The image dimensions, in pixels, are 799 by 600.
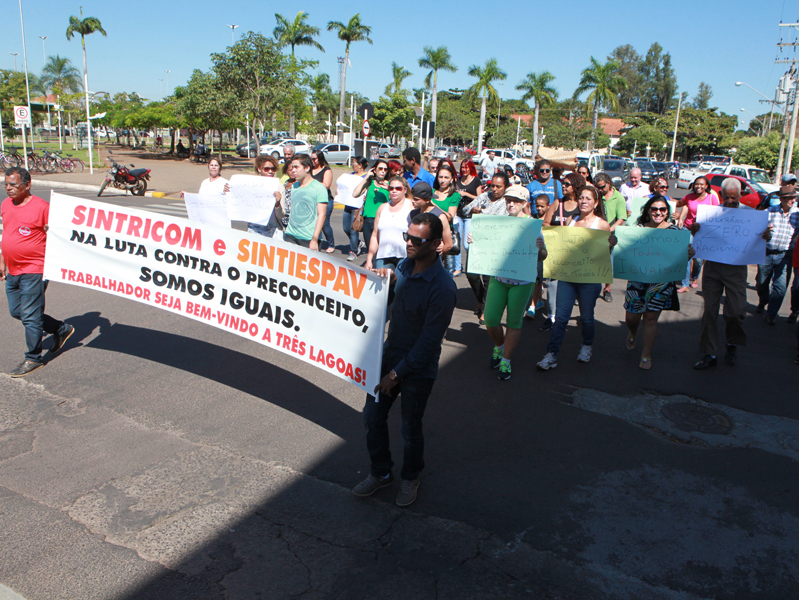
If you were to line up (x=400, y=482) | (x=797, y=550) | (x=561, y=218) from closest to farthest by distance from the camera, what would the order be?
(x=797, y=550) < (x=400, y=482) < (x=561, y=218)

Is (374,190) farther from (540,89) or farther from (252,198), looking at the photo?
(540,89)

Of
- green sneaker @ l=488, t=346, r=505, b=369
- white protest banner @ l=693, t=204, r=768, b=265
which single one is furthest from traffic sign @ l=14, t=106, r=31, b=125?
white protest banner @ l=693, t=204, r=768, b=265

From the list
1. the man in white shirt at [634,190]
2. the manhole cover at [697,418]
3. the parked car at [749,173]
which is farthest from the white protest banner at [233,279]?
the parked car at [749,173]

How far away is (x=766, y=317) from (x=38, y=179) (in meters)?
25.2

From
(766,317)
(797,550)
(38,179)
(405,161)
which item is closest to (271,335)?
(797,550)

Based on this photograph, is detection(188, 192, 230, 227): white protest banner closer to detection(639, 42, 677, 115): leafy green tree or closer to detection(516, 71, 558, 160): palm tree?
detection(516, 71, 558, 160): palm tree

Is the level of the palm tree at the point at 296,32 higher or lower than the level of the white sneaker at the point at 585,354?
higher

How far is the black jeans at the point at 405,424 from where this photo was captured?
3611 millimetres

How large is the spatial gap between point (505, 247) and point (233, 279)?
259 cm

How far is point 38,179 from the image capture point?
23.9 meters

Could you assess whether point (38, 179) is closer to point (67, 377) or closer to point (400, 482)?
point (67, 377)

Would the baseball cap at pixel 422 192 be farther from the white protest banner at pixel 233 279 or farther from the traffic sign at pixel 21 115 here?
the traffic sign at pixel 21 115

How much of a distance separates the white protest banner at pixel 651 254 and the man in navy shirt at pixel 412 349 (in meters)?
3.31

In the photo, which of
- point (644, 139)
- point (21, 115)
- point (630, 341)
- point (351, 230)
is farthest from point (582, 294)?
point (644, 139)
